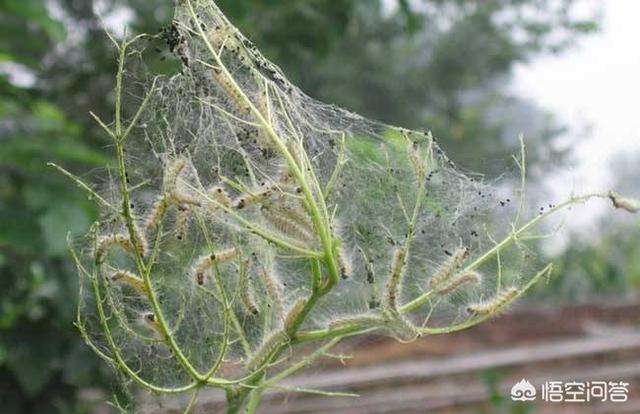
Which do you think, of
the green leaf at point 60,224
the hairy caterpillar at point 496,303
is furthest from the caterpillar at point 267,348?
the green leaf at point 60,224

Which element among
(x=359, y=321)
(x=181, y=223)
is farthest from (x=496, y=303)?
(x=181, y=223)

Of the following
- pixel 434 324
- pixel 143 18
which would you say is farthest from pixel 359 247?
pixel 143 18

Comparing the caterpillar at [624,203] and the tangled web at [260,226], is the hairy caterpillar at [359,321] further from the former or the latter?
the caterpillar at [624,203]

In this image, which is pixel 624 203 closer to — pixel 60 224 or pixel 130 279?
pixel 130 279

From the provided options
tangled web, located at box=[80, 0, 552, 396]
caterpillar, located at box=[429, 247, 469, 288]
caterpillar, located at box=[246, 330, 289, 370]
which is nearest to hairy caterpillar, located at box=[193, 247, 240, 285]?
tangled web, located at box=[80, 0, 552, 396]

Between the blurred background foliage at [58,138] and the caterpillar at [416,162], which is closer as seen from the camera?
the caterpillar at [416,162]

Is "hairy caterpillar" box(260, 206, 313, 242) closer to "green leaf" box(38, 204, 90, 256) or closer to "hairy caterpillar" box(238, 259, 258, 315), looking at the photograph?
"hairy caterpillar" box(238, 259, 258, 315)

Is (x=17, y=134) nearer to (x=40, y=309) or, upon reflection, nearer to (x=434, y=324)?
(x=40, y=309)
